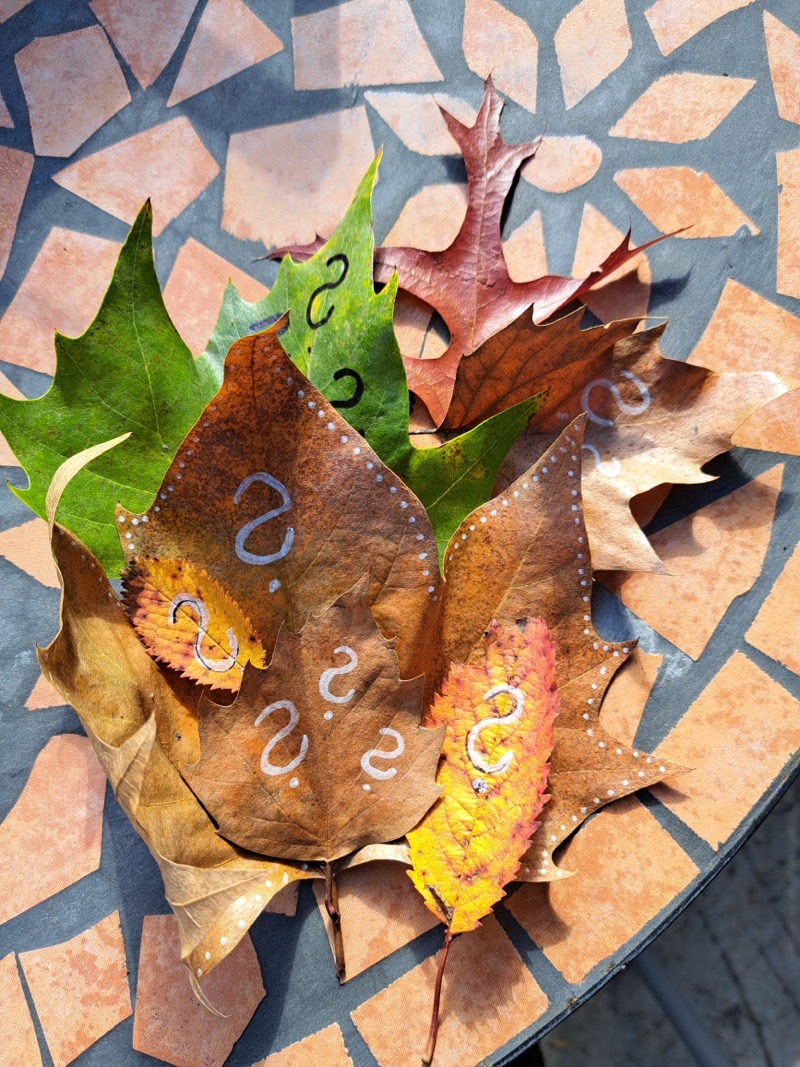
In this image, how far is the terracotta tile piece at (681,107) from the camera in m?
0.80

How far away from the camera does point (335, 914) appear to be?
599mm

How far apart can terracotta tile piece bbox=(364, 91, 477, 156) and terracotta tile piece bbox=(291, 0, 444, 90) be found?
0.07 ft

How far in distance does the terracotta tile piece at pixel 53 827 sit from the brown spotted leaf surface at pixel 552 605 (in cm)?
31

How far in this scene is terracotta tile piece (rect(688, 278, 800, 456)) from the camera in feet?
2.32

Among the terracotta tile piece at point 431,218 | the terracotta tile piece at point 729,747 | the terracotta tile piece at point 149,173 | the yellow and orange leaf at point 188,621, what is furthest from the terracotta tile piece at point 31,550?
the terracotta tile piece at point 729,747

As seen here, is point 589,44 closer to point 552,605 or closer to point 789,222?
point 789,222

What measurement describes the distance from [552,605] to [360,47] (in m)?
0.66

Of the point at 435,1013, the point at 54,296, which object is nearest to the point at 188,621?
the point at 435,1013

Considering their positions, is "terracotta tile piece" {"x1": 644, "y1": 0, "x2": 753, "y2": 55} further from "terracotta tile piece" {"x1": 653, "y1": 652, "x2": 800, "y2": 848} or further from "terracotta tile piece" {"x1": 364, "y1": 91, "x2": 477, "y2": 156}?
"terracotta tile piece" {"x1": 653, "y1": 652, "x2": 800, "y2": 848}

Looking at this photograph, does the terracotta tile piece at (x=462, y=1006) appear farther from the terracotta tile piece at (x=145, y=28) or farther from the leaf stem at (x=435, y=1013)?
the terracotta tile piece at (x=145, y=28)

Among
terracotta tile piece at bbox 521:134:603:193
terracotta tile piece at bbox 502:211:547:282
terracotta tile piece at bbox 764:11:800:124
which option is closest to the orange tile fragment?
terracotta tile piece at bbox 502:211:547:282

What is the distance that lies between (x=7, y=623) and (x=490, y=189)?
597mm

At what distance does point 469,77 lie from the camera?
0.88 metres

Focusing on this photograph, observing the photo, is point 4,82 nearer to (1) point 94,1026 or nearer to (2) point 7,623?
(2) point 7,623
